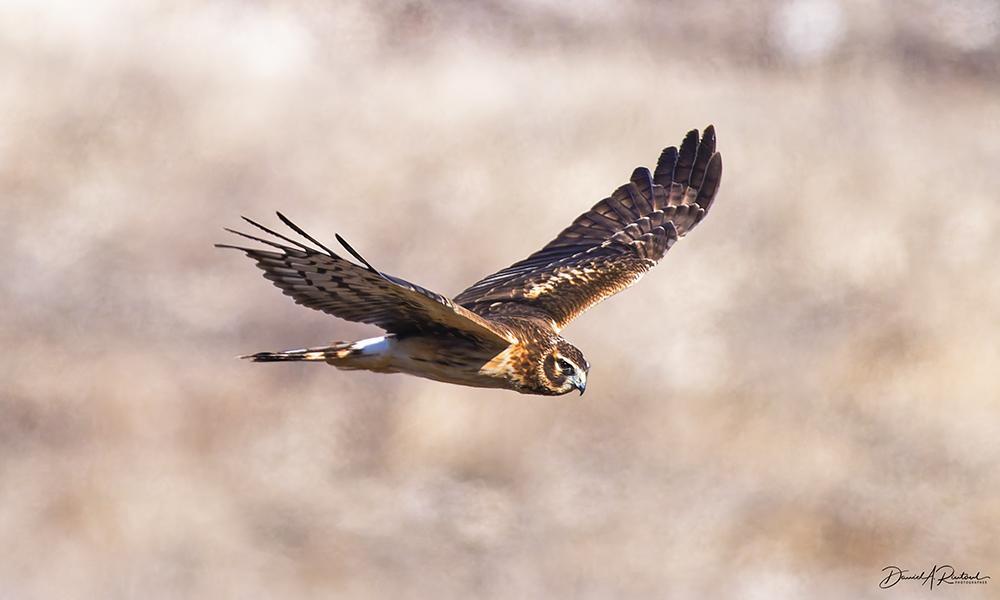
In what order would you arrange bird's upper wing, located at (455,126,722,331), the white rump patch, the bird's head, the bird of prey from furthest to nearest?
bird's upper wing, located at (455,126,722,331) < the bird's head < the white rump patch < the bird of prey

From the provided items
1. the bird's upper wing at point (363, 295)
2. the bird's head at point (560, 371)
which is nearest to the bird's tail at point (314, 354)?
the bird's upper wing at point (363, 295)

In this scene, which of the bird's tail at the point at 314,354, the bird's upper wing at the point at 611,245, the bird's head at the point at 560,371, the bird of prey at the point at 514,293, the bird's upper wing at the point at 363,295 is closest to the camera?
the bird's upper wing at the point at 363,295

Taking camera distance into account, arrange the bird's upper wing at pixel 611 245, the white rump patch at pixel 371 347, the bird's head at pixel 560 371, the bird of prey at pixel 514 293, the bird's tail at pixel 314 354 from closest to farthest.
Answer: the bird of prey at pixel 514 293
the bird's tail at pixel 314 354
the white rump patch at pixel 371 347
the bird's head at pixel 560 371
the bird's upper wing at pixel 611 245

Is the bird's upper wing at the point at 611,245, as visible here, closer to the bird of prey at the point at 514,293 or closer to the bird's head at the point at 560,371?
the bird of prey at the point at 514,293

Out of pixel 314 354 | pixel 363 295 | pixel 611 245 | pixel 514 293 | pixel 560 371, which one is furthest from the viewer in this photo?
pixel 611 245

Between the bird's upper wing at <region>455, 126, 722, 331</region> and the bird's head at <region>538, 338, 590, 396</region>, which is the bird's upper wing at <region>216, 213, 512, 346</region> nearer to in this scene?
the bird's head at <region>538, 338, 590, 396</region>

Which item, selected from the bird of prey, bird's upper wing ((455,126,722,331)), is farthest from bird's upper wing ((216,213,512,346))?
bird's upper wing ((455,126,722,331))

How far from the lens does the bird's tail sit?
7.43 metres

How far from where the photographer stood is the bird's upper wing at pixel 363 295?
6.78 meters

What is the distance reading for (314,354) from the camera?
24.8ft

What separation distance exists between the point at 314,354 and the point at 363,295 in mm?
543

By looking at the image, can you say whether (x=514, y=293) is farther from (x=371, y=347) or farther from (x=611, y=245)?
(x=371, y=347)

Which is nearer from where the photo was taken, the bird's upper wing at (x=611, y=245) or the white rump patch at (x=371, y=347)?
the white rump patch at (x=371, y=347)

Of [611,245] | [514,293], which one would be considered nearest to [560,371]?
[514,293]
